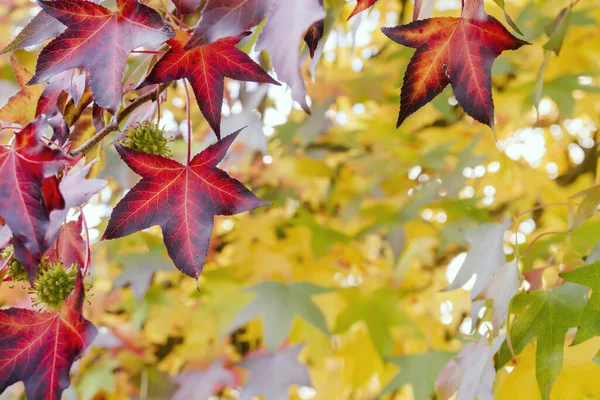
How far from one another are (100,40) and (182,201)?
5.8 inches

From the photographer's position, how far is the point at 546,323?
56cm

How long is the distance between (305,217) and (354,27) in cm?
70

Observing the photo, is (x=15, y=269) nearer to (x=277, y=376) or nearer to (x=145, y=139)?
(x=145, y=139)

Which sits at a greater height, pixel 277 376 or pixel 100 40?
pixel 100 40

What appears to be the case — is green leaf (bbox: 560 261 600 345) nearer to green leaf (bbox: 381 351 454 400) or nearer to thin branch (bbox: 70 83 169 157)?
thin branch (bbox: 70 83 169 157)

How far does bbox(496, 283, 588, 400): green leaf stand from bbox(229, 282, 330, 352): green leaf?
593 millimetres

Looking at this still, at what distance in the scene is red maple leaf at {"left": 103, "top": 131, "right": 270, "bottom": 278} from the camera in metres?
0.48

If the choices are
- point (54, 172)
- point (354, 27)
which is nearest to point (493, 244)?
point (354, 27)

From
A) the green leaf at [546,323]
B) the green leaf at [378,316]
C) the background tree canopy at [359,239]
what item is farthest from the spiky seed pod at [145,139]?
the green leaf at [378,316]

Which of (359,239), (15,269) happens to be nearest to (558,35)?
(15,269)

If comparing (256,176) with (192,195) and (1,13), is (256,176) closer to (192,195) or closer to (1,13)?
(192,195)

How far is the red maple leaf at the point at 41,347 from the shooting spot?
470 millimetres

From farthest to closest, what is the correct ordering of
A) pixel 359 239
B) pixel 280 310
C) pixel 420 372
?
pixel 359 239
pixel 280 310
pixel 420 372

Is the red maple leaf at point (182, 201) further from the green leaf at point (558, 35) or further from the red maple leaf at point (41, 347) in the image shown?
the green leaf at point (558, 35)
